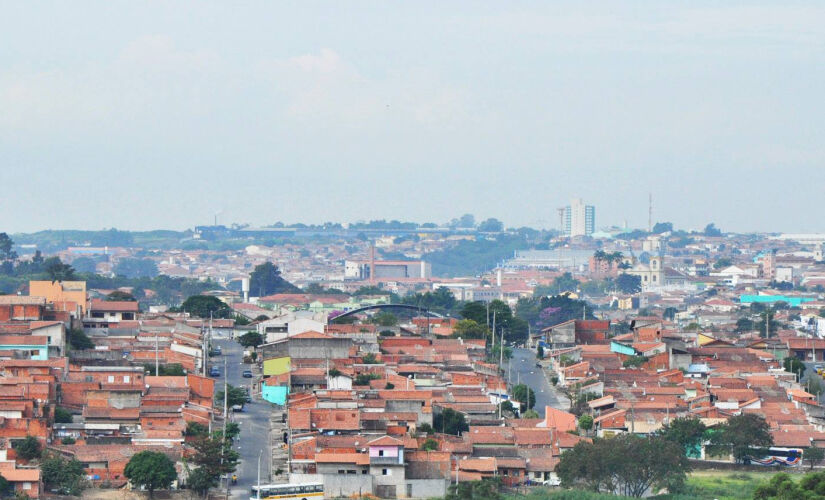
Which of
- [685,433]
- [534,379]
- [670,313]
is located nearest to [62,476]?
[685,433]

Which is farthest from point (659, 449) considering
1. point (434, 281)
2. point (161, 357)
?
point (434, 281)

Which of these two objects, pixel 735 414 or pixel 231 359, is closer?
pixel 735 414

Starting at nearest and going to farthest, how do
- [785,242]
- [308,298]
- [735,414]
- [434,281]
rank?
[735,414] < [308,298] < [434,281] < [785,242]

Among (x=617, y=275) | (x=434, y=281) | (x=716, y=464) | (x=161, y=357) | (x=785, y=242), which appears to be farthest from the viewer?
(x=785, y=242)

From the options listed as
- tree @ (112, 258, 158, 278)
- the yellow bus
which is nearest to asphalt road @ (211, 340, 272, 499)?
the yellow bus

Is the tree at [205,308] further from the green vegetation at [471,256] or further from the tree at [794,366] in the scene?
the green vegetation at [471,256]

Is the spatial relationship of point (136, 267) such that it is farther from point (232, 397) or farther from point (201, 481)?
point (201, 481)

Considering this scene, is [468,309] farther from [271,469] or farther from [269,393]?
[271,469]
